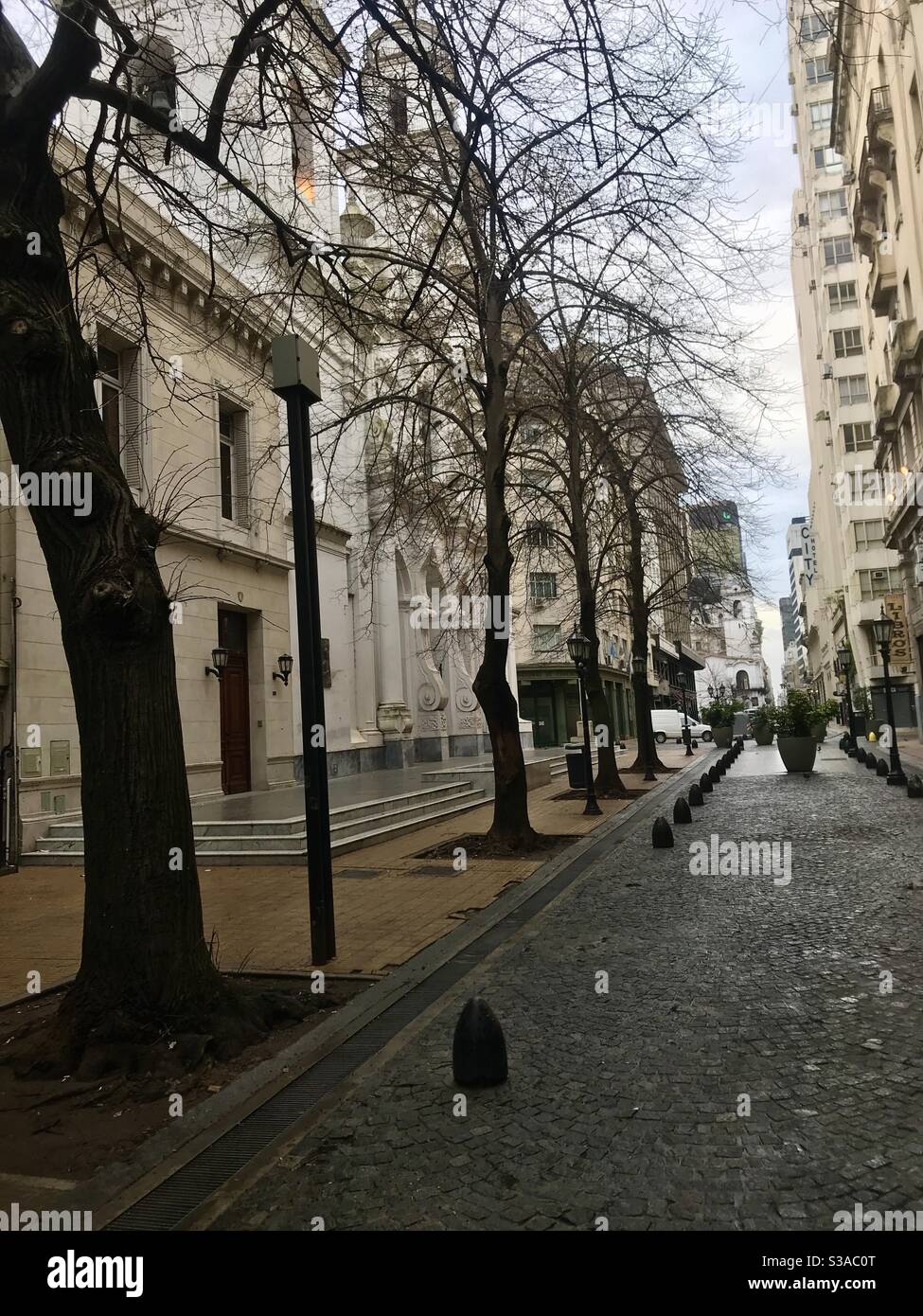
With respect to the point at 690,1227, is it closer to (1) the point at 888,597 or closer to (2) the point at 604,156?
(2) the point at 604,156

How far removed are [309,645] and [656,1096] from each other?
394 centimetres

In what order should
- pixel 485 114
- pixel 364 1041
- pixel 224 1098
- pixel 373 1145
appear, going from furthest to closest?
pixel 364 1041 < pixel 485 114 < pixel 224 1098 < pixel 373 1145

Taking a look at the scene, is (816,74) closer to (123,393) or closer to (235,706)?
(123,393)

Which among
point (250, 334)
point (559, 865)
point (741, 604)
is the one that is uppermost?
point (250, 334)

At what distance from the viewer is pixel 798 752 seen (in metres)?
22.2

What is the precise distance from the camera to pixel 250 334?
18.9 metres

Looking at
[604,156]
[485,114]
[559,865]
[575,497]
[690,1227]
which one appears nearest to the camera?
[690,1227]

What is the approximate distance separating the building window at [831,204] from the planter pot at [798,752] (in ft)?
153

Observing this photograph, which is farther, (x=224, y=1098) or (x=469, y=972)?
(x=469, y=972)

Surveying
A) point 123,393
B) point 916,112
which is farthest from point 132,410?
point 916,112

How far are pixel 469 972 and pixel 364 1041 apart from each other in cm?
139

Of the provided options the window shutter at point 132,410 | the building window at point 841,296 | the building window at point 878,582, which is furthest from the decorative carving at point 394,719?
the building window at point 841,296

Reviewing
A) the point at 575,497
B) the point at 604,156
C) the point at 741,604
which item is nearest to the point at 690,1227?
the point at 604,156

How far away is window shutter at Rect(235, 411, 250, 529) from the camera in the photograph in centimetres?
1920
